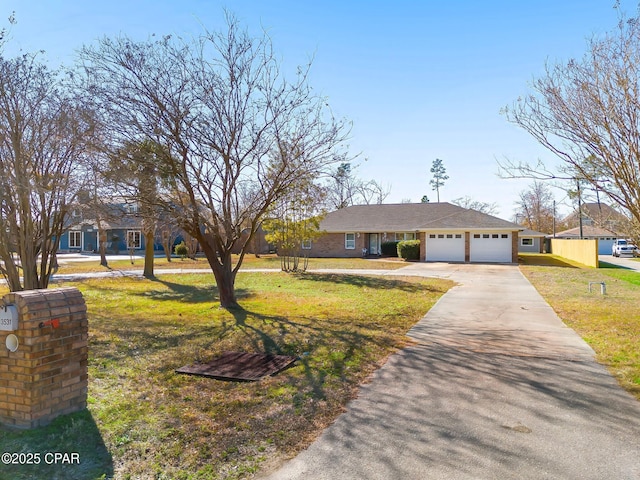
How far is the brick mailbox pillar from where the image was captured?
138 inches

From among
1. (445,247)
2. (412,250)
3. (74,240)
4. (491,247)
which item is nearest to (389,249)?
(412,250)

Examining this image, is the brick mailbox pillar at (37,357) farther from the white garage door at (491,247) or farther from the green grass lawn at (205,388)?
the white garage door at (491,247)

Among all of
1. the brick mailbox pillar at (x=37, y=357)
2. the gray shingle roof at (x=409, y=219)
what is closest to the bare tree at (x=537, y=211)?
the gray shingle roof at (x=409, y=219)

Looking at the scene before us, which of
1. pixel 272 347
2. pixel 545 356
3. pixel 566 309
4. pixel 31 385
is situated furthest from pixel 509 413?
pixel 566 309

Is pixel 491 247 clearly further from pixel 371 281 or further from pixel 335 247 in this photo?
pixel 371 281

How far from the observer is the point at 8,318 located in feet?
11.5

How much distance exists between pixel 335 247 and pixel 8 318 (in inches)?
1242

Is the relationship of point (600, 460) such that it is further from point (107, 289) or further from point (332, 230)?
point (332, 230)

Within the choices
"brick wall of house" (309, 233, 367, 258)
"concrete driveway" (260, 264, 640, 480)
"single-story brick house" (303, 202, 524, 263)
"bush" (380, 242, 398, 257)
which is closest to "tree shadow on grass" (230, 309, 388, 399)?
"concrete driveway" (260, 264, 640, 480)

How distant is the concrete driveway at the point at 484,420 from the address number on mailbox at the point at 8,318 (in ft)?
7.65

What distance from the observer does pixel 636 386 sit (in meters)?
4.88

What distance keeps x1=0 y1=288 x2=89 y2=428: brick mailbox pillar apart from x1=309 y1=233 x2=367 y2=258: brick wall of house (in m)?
30.5

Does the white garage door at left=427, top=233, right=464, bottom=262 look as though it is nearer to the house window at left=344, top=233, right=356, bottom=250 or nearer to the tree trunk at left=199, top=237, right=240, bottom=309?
the house window at left=344, top=233, right=356, bottom=250

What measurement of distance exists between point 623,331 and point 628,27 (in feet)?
16.3
